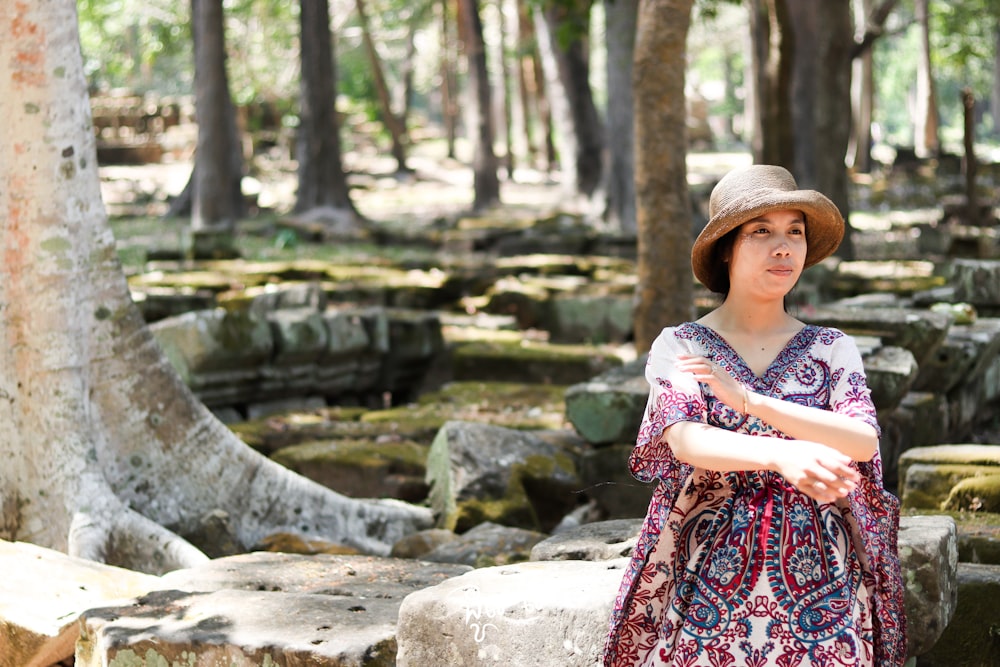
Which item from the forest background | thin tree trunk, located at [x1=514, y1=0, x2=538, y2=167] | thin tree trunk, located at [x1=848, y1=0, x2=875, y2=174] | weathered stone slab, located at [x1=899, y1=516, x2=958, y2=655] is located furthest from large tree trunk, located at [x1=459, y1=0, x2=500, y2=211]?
weathered stone slab, located at [x1=899, y1=516, x2=958, y2=655]

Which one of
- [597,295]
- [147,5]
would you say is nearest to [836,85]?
[597,295]

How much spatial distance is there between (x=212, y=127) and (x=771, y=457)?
17.1 metres

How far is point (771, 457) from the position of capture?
2.52 metres

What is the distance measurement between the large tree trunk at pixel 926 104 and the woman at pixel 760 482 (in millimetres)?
27599

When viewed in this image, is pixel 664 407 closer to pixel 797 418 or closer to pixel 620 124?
pixel 797 418

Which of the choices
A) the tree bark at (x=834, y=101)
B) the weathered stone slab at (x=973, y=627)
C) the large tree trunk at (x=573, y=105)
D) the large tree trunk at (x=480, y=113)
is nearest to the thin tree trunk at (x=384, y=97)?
the large tree trunk at (x=480, y=113)

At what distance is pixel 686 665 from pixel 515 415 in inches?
222

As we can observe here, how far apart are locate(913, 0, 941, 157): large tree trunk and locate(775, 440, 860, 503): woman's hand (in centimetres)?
2801

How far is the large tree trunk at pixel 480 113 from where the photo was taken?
71.7 feet

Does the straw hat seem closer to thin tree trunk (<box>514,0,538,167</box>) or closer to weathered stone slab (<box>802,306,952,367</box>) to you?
weathered stone slab (<box>802,306,952,367</box>)

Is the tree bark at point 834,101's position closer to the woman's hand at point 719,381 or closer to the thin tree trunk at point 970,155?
the thin tree trunk at point 970,155

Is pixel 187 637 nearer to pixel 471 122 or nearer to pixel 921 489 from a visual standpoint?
pixel 921 489

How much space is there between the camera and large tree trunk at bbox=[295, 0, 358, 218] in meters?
20.8

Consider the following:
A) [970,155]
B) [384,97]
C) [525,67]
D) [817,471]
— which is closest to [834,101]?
[970,155]
